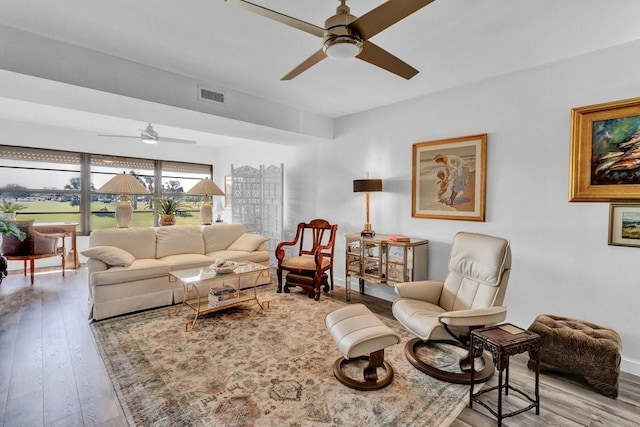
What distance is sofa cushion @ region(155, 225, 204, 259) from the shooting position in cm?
433

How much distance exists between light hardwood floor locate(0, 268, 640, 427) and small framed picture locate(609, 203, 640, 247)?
43.2 inches

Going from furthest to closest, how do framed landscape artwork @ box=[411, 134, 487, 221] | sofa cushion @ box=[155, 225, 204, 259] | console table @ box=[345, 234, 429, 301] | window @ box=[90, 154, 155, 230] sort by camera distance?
window @ box=[90, 154, 155, 230]
sofa cushion @ box=[155, 225, 204, 259]
console table @ box=[345, 234, 429, 301]
framed landscape artwork @ box=[411, 134, 487, 221]

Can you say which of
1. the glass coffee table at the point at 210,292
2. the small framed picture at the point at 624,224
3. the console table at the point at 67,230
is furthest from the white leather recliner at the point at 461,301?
the console table at the point at 67,230

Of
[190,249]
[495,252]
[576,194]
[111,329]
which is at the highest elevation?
[576,194]

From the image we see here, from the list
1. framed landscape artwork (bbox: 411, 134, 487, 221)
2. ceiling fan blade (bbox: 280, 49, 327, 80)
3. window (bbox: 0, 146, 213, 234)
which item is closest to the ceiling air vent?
ceiling fan blade (bbox: 280, 49, 327, 80)

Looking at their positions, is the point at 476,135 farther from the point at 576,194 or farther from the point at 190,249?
the point at 190,249

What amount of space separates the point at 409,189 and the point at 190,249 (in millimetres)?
3286

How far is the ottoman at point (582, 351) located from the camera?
216 cm

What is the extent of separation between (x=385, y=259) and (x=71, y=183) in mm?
6363

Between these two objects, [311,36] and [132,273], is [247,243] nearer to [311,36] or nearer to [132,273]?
[132,273]

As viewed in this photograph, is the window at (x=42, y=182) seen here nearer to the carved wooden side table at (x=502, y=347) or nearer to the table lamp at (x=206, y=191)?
the table lamp at (x=206, y=191)

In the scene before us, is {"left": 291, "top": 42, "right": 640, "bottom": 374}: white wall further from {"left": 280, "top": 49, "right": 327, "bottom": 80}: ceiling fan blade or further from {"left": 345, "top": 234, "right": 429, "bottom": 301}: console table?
{"left": 280, "top": 49, "right": 327, "bottom": 80}: ceiling fan blade

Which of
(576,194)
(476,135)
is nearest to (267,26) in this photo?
(476,135)

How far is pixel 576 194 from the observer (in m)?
2.76
